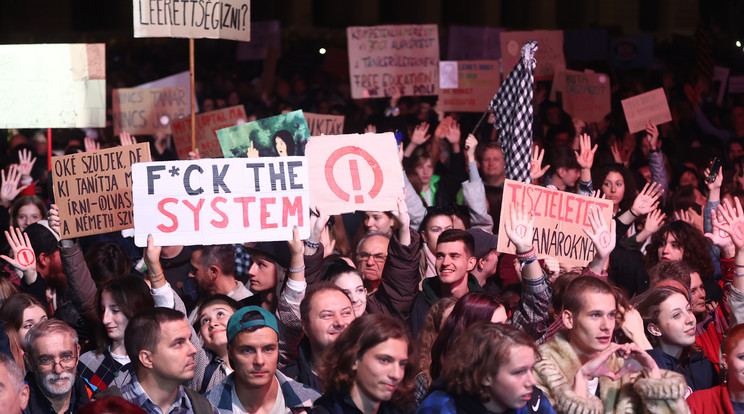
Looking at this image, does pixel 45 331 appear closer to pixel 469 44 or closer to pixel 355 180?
pixel 355 180

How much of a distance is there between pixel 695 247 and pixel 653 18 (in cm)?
2908

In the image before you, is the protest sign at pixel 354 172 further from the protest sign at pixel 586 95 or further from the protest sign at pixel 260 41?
the protest sign at pixel 260 41

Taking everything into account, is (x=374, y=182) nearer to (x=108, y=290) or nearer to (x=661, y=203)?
(x=108, y=290)

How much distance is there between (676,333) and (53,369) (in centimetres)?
328

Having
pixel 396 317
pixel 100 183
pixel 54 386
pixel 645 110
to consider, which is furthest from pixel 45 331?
pixel 645 110

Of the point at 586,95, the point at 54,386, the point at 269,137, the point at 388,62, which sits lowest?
→ the point at 54,386

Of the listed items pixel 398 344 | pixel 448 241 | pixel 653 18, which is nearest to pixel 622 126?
pixel 448 241

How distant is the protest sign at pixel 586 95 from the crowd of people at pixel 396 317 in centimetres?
305

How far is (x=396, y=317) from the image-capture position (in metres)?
5.85

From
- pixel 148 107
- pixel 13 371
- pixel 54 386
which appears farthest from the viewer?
pixel 148 107

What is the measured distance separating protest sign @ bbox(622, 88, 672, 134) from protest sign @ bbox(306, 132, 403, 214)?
4.62 meters

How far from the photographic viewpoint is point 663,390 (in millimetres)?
4969

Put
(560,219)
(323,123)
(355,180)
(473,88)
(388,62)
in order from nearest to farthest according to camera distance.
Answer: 1. (560,219)
2. (355,180)
3. (323,123)
4. (388,62)
5. (473,88)

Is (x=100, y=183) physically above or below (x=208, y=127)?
below
